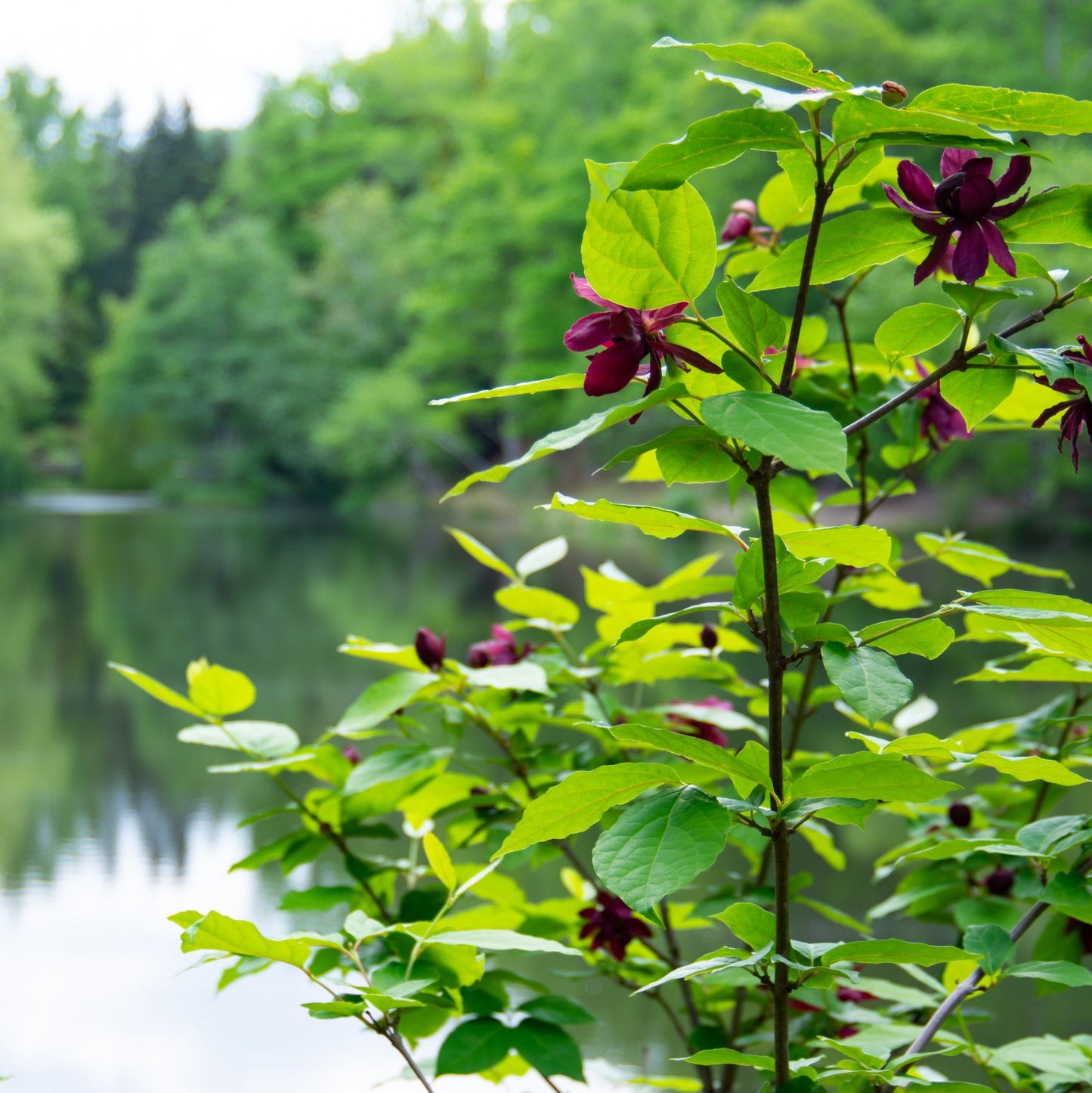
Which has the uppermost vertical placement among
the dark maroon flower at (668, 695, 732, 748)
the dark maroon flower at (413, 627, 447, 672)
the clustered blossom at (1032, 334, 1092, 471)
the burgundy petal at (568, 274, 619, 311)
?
the burgundy petal at (568, 274, 619, 311)

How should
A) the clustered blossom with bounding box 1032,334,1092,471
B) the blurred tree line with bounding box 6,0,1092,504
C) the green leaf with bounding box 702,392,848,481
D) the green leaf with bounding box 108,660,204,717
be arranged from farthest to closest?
1. the blurred tree line with bounding box 6,0,1092,504
2. the green leaf with bounding box 108,660,204,717
3. the clustered blossom with bounding box 1032,334,1092,471
4. the green leaf with bounding box 702,392,848,481

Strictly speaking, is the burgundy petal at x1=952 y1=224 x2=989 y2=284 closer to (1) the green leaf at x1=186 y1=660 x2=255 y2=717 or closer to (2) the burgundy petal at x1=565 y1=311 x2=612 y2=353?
(2) the burgundy petal at x1=565 y1=311 x2=612 y2=353

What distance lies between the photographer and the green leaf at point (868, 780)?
0.33 metres

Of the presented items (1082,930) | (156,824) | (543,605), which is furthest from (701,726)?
(156,824)

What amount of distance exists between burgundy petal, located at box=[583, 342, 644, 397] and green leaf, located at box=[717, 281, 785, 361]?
30mm

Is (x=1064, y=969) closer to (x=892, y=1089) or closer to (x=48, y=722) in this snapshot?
(x=892, y=1089)

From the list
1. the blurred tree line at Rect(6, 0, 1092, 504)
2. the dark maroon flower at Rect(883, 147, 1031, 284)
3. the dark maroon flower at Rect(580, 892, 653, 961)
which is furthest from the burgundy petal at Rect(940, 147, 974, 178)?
the blurred tree line at Rect(6, 0, 1092, 504)

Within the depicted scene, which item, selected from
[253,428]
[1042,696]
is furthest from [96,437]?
[1042,696]

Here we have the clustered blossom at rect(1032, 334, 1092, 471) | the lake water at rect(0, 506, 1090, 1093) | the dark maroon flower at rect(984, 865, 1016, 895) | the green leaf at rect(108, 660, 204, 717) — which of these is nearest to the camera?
the clustered blossom at rect(1032, 334, 1092, 471)

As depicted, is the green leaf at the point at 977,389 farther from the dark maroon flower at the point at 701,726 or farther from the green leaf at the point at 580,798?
the dark maroon flower at the point at 701,726

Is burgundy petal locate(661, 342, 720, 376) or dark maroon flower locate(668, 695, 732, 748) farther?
dark maroon flower locate(668, 695, 732, 748)

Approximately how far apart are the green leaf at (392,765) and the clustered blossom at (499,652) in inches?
3.5

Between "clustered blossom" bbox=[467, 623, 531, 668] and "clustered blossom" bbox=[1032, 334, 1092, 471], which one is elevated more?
"clustered blossom" bbox=[1032, 334, 1092, 471]

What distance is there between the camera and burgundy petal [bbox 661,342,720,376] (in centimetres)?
35
